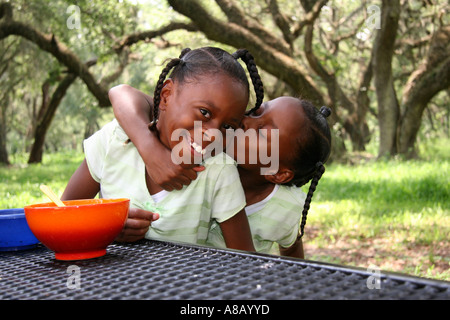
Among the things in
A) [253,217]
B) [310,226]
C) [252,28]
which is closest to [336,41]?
[252,28]

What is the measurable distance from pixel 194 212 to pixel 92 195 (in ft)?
1.39

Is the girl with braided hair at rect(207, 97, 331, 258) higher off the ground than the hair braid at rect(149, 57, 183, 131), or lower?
lower

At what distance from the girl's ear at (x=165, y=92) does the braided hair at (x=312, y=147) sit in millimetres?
498

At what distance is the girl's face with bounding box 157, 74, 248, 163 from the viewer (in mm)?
1407

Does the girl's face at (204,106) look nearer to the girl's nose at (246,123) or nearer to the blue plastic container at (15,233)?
the girl's nose at (246,123)

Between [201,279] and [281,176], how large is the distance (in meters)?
1.04

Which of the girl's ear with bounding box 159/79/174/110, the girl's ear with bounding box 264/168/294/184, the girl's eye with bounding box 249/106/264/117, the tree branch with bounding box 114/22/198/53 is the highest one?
the tree branch with bounding box 114/22/198/53

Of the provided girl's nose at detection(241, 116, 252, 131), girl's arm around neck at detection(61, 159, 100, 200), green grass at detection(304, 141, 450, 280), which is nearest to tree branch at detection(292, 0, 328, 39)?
green grass at detection(304, 141, 450, 280)

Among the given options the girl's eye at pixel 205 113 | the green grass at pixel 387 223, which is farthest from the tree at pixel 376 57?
the girl's eye at pixel 205 113

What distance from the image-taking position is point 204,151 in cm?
141

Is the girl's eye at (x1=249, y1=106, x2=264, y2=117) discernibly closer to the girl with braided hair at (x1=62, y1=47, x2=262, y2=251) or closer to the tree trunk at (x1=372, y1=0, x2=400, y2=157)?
the girl with braided hair at (x1=62, y1=47, x2=262, y2=251)

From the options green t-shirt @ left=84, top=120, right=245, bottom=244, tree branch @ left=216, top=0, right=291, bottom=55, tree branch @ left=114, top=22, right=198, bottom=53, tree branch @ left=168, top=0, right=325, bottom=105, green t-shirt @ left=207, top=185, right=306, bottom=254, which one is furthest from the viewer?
tree branch @ left=114, top=22, right=198, bottom=53

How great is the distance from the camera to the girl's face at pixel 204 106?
1.41 m

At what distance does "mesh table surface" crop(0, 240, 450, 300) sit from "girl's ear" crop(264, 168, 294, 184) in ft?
2.59
